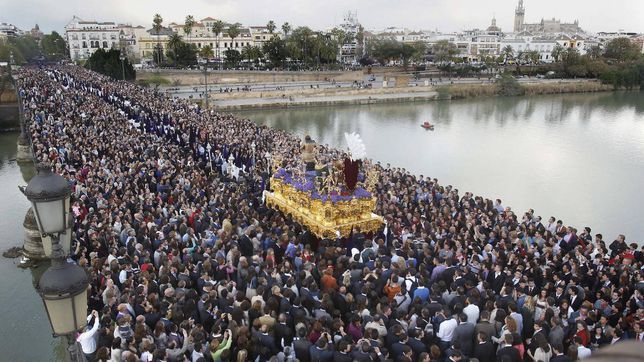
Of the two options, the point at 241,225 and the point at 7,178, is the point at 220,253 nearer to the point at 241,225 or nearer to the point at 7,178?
the point at 241,225

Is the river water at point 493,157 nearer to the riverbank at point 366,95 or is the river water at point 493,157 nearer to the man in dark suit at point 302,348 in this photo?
the riverbank at point 366,95

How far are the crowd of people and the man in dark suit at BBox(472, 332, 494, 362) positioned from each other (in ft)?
0.04

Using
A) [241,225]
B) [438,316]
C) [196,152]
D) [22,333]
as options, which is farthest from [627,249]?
[196,152]

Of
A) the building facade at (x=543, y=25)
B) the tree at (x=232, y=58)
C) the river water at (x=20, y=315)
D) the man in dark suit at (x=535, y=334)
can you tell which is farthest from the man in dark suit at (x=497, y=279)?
the building facade at (x=543, y=25)

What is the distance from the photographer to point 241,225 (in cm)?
867

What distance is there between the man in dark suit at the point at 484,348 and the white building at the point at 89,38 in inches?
3478

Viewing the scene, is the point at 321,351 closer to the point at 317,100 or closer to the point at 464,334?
the point at 464,334

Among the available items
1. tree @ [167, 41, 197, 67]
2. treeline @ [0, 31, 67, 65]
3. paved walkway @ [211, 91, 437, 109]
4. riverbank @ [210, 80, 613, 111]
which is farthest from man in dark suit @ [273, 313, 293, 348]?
treeline @ [0, 31, 67, 65]

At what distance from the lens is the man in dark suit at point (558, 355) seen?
Result: 15.7ft

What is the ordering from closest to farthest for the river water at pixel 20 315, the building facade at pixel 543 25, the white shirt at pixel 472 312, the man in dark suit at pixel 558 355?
the man in dark suit at pixel 558 355
the white shirt at pixel 472 312
the river water at pixel 20 315
the building facade at pixel 543 25

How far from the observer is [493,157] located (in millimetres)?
24188

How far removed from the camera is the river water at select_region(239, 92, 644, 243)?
17.1m

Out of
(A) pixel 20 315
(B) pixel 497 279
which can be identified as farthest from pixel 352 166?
(A) pixel 20 315

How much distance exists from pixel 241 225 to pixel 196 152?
7.63m
